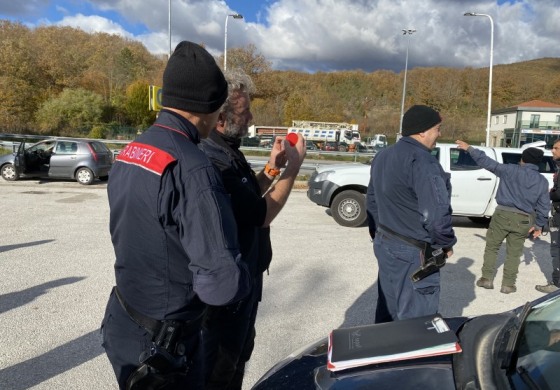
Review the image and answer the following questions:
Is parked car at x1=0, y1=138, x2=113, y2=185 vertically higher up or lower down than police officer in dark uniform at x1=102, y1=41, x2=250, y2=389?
lower down

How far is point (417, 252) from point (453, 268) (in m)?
3.78

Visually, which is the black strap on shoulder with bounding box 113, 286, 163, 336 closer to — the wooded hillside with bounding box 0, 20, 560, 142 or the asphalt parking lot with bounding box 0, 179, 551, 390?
the wooded hillside with bounding box 0, 20, 560, 142

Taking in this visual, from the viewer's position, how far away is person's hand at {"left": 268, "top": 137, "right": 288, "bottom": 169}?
2.26 metres

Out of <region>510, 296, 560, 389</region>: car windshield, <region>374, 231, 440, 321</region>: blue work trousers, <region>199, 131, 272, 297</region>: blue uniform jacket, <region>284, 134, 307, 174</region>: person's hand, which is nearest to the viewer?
<region>510, 296, 560, 389</region>: car windshield

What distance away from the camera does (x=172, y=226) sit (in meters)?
1.54

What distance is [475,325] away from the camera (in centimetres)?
196

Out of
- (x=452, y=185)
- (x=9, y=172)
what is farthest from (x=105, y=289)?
(x=9, y=172)

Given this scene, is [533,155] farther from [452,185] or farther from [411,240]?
[452,185]

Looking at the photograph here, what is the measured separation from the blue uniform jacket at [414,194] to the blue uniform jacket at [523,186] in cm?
240

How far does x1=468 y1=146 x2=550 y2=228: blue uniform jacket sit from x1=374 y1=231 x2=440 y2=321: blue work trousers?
2.55 metres

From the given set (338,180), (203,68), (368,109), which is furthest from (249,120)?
(368,109)

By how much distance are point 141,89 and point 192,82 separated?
64284 mm

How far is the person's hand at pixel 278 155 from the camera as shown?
Result: 226 centimetres

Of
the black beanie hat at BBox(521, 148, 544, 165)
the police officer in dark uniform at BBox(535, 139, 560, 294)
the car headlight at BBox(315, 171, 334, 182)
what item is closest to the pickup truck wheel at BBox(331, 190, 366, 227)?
the car headlight at BBox(315, 171, 334, 182)
